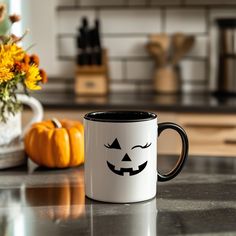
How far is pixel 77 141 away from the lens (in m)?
1.15

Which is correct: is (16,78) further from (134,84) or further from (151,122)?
(134,84)

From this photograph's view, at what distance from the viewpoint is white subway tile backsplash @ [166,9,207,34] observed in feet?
8.60

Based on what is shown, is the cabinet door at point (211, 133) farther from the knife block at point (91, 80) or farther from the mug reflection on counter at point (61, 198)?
the mug reflection on counter at point (61, 198)

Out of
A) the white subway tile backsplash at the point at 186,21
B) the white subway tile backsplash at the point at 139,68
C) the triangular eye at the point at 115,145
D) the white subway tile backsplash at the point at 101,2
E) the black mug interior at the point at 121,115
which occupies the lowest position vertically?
the triangular eye at the point at 115,145

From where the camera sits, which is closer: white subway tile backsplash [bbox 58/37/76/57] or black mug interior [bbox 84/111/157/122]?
black mug interior [bbox 84/111/157/122]

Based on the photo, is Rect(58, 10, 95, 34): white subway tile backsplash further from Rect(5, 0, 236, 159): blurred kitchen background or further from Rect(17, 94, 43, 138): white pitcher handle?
Rect(17, 94, 43, 138): white pitcher handle

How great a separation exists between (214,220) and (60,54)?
2.03m

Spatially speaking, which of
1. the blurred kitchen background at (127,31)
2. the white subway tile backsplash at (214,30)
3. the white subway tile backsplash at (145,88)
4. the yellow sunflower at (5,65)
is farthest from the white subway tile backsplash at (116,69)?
the yellow sunflower at (5,65)

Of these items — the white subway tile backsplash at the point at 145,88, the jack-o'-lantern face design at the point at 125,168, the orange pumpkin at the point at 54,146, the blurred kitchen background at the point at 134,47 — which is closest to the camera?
the jack-o'-lantern face design at the point at 125,168

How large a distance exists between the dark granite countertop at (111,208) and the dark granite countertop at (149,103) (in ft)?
3.30

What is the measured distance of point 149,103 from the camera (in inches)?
85.9

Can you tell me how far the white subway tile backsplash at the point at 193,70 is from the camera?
268 cm

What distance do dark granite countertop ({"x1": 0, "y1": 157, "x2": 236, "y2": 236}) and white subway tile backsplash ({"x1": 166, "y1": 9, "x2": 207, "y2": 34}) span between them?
161cm

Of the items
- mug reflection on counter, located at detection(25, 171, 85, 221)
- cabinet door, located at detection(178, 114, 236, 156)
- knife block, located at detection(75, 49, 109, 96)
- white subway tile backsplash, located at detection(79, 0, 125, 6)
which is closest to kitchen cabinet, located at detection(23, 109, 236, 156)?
cabinet door, located at detection(178, 114, 236, 156)
